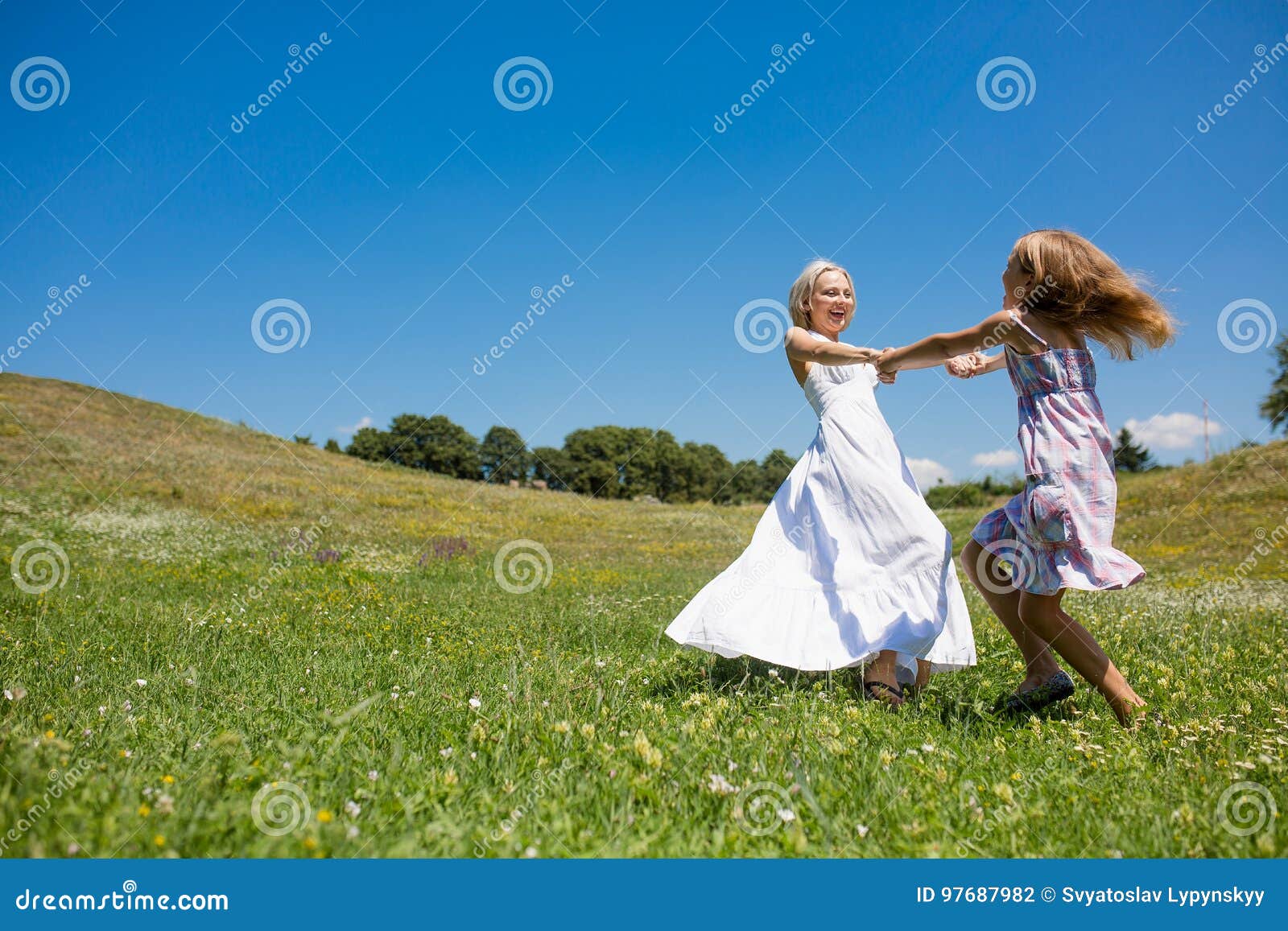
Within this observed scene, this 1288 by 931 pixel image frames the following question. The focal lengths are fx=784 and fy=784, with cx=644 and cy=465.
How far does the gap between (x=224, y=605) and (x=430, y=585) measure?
258cm

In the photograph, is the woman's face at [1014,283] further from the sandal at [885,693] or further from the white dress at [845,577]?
the sandal at [885,693]

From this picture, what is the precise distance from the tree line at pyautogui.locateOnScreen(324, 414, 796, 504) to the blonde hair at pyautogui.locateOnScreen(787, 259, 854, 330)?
208 feet

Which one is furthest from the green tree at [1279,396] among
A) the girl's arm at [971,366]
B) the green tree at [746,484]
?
the girl's arm at [971,366]

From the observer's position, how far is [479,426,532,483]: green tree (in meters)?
78.6

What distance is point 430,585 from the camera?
9.98 m

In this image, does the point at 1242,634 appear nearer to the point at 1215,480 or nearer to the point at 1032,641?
the point at 1032,641

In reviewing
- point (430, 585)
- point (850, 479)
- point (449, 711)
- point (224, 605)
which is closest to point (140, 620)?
point (224, 605)

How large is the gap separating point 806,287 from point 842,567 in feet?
6.80

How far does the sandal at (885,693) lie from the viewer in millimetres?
4879

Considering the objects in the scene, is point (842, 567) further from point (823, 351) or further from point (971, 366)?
point (971, 366)

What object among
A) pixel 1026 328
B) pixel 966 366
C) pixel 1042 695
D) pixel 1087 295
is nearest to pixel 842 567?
pixel 1042 695

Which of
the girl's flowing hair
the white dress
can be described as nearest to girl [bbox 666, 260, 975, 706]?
the white dress

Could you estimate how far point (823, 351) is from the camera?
5.12 meters

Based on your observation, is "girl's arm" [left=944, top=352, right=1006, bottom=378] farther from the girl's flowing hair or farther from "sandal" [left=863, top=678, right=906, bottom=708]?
"sandal" [left=863, top=678, right=906, bottom=708]
